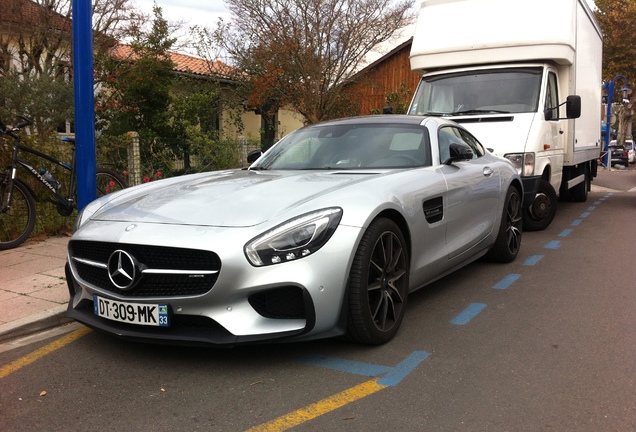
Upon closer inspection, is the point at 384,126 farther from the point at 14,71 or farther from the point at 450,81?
the point at 14,71

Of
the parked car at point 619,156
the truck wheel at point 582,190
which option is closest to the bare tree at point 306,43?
the truck wheel at point 582,190

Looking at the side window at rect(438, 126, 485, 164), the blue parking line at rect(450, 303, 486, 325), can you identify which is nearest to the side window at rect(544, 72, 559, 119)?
the side window at rect(438, 126, 485, 164)

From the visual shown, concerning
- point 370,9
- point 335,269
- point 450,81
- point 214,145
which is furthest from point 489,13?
point 370,9

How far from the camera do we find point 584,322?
178 inches

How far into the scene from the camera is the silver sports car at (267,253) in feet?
11.0

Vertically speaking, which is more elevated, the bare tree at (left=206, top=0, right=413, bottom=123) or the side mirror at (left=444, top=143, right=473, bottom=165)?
the bare tree at (left=206, top=0, right=413, bottom=123)

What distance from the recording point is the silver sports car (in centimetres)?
336

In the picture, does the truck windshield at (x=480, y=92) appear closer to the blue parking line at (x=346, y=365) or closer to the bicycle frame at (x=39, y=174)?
the bicycle frame at (x=39, y=174)

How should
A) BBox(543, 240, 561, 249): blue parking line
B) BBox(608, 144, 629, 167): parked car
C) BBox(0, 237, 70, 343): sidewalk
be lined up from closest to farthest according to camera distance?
BBox(0, 237, 70, 343): sidewalk < BBox(543, 240, 561, 249): blue parking line < BBox(608, 144, 629, 167): parked car

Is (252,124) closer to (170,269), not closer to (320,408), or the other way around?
(170,269)

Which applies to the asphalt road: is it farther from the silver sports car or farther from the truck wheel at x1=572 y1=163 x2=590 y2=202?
the truck wheel at x1=572 y1=163 x2=590 y2=202

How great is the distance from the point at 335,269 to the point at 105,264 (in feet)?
4.57

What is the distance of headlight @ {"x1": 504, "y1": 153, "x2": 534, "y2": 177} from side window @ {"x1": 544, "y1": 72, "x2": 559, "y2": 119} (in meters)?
1.06

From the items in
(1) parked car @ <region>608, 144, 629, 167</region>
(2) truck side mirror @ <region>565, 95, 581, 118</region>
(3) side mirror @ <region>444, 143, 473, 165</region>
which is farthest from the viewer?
(1) parked car @ <region>608, 144, 629, 167</region>
